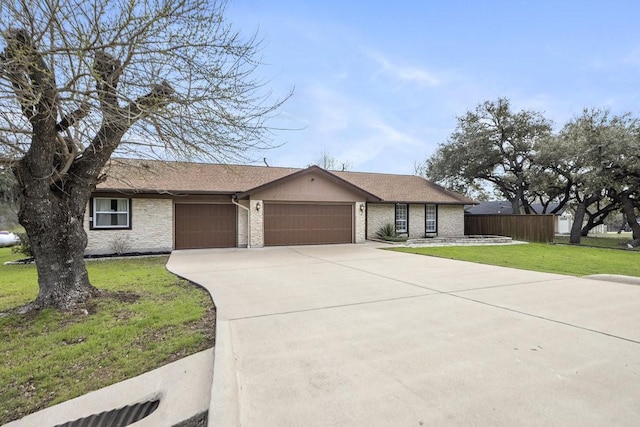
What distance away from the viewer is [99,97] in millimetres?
4414

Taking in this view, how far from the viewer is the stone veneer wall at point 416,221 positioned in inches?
779

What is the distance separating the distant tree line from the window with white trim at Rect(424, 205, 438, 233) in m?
6.16

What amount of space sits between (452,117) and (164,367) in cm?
2632

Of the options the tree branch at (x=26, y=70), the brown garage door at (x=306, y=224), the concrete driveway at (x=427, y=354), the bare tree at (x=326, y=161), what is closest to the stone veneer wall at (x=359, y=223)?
the brown garage door at (x=306, y=224)

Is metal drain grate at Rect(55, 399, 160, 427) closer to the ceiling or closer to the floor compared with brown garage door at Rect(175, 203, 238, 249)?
closer to the floor

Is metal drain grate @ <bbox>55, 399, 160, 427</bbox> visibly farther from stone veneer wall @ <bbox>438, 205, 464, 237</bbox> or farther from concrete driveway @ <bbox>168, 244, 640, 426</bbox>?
stone veneer wall @ <bbox>438, 205, 464, 237</bbox>

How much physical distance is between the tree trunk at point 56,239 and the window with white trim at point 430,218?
696 inches

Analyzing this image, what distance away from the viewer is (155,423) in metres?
2.67

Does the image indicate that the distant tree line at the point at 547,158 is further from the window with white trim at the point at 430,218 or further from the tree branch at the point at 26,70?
the tree branch at the point at 26,70

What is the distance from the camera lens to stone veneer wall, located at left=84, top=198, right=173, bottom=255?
1370 cm

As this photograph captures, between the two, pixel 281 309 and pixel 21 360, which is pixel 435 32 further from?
pixel 21 360

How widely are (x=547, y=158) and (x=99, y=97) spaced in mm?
23763

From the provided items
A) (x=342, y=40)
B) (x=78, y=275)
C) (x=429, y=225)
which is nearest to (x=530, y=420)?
(x=78, y=275)

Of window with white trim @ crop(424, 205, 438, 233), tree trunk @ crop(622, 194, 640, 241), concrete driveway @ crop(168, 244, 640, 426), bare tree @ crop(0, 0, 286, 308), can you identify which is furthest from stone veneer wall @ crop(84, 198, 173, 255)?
tree trunk @ crop(622, 194, 640, 241)
